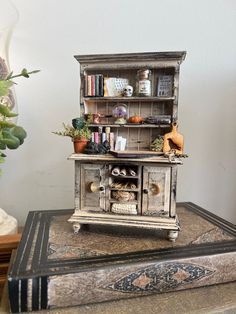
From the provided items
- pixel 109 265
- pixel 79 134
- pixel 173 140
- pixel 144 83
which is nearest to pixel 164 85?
pixel 144 83

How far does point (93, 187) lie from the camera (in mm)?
694

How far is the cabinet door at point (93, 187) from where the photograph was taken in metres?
0.69

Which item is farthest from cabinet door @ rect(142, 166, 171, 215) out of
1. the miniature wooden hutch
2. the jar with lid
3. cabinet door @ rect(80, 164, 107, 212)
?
the jar with lid

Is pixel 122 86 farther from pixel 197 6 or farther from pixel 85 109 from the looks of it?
pixel 197 6

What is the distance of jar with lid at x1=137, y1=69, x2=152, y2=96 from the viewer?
0.73m

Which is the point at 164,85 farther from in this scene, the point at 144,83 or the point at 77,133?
the point at 77,133

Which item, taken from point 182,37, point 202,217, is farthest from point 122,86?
point 202,217

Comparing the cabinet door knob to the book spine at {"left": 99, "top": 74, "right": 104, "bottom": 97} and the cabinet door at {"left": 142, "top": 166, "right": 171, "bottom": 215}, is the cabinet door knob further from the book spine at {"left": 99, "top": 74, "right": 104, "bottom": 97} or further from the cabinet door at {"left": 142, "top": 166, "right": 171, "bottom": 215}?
the book spine at {"left": 99, "top": 74, "right": 104, "bottom": 97}

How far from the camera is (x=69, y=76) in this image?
39.2 inches

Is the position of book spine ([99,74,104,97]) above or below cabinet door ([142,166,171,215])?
above

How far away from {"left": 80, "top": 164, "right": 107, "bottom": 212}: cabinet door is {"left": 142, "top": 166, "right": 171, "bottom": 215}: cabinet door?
130 millimetres

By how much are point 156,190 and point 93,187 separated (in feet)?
0.64

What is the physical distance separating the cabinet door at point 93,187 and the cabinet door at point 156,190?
0.13m

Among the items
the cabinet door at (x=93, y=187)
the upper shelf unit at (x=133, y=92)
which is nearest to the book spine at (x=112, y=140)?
the upper shelf unit at (x=133, y=92)
